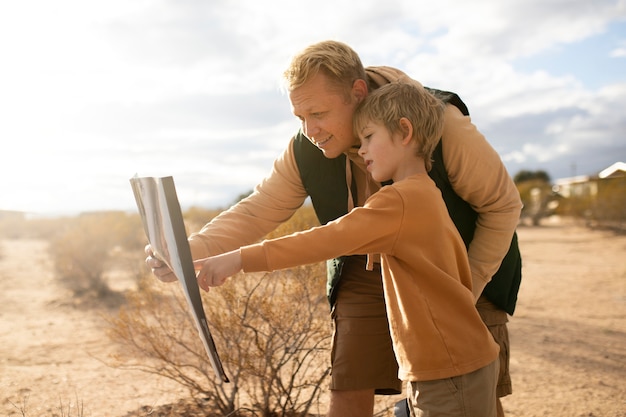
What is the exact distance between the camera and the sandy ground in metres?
4.77

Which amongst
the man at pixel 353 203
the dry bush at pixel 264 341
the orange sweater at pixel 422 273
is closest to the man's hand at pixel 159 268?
the man at pixel 353 203

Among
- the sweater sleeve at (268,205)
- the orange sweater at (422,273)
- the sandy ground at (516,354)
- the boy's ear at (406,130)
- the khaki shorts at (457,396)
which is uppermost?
the boy's ear at (406,130)

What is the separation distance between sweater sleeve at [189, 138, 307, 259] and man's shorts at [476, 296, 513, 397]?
1.02 metres

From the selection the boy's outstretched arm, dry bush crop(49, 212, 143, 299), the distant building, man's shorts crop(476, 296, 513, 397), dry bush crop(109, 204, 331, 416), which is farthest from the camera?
the distant building

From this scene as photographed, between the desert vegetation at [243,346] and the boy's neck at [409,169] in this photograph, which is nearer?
the boy's neck at [409,169]

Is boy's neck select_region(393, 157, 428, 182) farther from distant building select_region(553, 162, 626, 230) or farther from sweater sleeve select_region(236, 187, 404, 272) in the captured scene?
distant building select_region(553, 162, 626, 230)

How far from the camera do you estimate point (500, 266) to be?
276 cm

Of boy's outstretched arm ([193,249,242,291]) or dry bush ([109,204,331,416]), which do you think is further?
dry bush ([109,204,331,416])

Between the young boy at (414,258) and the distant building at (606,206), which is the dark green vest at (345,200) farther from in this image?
the distant building at (606,206)

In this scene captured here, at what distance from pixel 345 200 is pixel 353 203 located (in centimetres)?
6

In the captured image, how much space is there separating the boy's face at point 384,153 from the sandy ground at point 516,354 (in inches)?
75.9

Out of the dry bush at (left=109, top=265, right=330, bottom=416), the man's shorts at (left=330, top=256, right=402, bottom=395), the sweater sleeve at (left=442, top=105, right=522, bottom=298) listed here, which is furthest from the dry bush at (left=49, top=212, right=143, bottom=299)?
the sweater sleeve at (left=442, top=105, right=522, bottom=298)

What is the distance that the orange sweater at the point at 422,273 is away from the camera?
2016mm

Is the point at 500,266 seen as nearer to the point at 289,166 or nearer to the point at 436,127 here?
the point at 436,127
